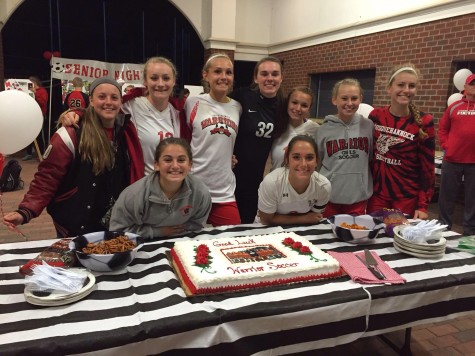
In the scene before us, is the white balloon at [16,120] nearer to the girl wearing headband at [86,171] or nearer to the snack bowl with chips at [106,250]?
the girl wearing headband at [86,171]

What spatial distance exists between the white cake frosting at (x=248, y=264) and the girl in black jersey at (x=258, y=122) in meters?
1.11

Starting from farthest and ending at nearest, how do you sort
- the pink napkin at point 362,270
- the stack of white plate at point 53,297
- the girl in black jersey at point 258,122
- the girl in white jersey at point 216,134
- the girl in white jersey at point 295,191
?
the girl in black jersey at point 258,122 → the girl in white jersey at point 216,134 → the girl in white jersey at point 295,191 → the pink napkin at point 362,270 → the stack of white plate at point 53,297

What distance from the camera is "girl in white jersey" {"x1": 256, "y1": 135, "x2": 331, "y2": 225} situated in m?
2.15

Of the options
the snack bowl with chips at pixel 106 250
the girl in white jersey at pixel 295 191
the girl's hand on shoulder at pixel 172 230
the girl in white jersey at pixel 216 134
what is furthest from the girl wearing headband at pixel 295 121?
the snack bowl with chips at pixel 106 250

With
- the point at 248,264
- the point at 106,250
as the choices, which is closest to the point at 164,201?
the point at 106,250

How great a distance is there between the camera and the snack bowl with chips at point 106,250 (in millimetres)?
1479

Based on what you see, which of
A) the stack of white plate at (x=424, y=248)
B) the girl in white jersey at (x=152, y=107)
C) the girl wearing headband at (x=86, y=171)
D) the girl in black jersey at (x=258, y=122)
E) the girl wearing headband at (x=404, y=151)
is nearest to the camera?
the stack of white plate at (x=424, y=248)

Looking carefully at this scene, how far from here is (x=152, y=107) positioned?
2455 millimetres

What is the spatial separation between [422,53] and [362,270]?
17.2ft

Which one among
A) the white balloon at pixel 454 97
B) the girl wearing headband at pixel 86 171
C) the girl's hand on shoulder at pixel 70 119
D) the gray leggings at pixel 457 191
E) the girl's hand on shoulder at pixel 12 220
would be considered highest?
the white balloon at pixel 454 97

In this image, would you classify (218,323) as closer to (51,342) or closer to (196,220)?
(51,342)

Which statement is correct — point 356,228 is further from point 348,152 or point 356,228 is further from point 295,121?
point 295,121

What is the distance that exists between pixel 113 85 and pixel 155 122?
1.27 feet

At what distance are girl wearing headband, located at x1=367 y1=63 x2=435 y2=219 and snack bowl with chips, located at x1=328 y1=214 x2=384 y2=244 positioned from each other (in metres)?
0.54
